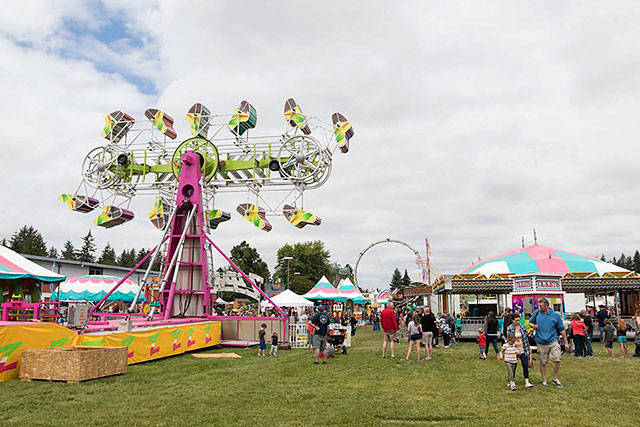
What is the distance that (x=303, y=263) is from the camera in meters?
82.2

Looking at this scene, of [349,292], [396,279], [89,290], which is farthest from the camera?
[396,279]

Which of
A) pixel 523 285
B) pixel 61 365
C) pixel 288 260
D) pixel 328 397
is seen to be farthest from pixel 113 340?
pixel 288 260

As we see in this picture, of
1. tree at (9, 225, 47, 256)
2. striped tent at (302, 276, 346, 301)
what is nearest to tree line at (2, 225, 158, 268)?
tree at (9, 225, 47, 256)

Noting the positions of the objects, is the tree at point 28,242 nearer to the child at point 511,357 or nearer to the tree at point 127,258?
the tree at point 127,258

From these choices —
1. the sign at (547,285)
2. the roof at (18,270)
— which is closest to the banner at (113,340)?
the roof at (18,270)

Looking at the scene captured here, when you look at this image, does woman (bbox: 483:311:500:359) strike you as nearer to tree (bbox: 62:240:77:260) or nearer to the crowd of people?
the crowd of people

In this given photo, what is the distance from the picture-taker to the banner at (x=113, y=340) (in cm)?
1012

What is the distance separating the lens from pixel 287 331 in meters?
19.3

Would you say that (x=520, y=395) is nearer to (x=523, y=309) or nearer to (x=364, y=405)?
(x=364, y=405)

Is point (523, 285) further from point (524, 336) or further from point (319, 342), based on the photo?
point (524, 336)

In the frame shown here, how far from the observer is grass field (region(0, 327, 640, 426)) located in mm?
6996

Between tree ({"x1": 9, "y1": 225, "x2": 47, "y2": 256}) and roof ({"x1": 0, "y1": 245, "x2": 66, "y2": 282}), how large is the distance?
6862 cm

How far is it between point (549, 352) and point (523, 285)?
12415 millimetres

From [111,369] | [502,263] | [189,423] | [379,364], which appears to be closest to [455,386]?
[379,364]
